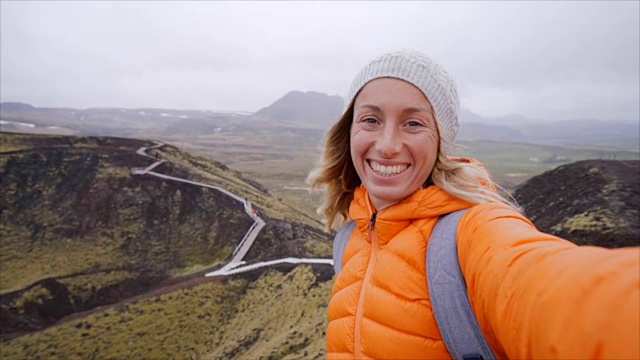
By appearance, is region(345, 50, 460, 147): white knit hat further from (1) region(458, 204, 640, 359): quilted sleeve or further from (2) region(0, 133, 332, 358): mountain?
(2) region(0, 133, 332, 358): mountain

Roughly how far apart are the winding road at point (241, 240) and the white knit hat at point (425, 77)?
22390mm

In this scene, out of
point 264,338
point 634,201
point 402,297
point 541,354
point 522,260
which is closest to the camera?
point 541,354

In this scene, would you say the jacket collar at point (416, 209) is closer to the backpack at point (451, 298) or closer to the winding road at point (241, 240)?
the backpack at point (451, 298)

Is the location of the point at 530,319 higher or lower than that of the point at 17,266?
higher

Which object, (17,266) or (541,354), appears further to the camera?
(17,266)

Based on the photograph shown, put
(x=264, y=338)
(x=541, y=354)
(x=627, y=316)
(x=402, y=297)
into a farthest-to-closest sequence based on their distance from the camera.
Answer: (x=264, y=338), (x=402, y=297), (x=541, y=354), (x=627, y=316)

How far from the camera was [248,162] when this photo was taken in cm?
15675

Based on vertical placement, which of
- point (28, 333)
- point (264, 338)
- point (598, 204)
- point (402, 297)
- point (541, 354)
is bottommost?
point (28, 333)

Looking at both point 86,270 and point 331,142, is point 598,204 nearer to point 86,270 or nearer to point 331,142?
point 331,142

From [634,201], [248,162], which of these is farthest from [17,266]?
[248,162]

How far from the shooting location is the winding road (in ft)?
95.0

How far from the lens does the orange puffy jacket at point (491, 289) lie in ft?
3.72

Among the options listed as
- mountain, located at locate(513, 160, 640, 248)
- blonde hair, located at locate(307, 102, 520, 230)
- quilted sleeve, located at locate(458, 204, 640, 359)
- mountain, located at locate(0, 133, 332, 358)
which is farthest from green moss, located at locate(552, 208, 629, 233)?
quilted sleeve, located at locate(458, 204, 640, 359)

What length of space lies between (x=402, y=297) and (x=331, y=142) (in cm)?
177
